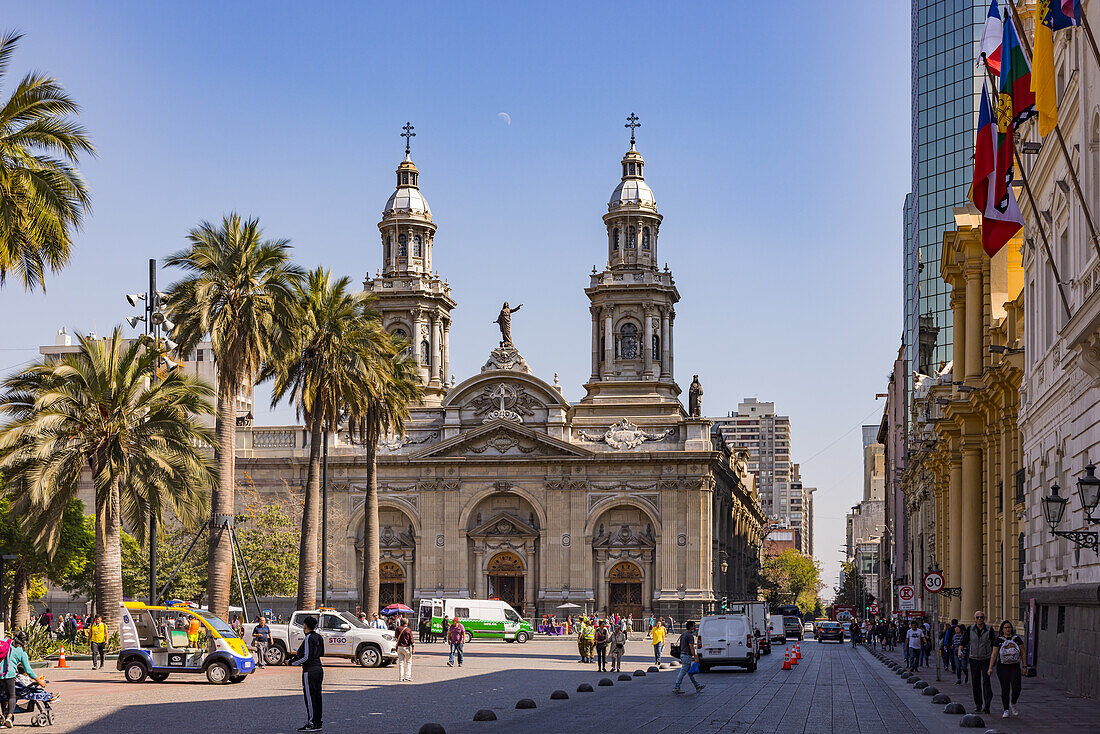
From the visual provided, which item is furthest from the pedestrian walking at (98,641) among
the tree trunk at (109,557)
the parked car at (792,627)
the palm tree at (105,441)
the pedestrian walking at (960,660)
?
the parked car at (792,627)

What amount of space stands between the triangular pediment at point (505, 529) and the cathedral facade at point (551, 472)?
92 millimetres

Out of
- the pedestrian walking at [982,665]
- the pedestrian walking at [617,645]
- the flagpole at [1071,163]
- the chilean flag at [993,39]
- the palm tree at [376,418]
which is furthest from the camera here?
the palm tree at [376,418]

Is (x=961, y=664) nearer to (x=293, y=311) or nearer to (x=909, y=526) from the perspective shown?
(x=293, y=311)

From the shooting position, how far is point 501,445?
87.3 meters

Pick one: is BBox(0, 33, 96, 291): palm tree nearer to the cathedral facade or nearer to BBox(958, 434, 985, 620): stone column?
BBox(958, 434, 985, 620): stone column

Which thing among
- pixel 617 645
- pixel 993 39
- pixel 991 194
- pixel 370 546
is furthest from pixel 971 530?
pixel 370 546

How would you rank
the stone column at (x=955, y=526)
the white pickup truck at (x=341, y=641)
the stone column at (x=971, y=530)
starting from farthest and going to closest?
the stone column at (x=955, y=526) → the stone column at (x=971, y=530) → the white pickup truck at (x=341, y=641)

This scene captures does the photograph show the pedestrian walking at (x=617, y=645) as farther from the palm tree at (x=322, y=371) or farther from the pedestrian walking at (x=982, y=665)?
the pedestrian walking at (x=982, y=665)

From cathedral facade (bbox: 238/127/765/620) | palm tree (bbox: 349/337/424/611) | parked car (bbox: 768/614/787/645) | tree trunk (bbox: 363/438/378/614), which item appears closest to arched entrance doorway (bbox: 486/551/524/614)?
cathedral facade (bbox: 238/127/765/620)

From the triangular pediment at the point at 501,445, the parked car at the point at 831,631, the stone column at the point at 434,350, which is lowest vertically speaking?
the parked car at the point at 831,631

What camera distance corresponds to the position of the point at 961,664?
34781 millimetres

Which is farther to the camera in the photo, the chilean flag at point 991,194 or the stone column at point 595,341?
the stone column at point 595,341

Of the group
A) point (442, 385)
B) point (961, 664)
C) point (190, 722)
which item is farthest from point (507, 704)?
point (442, 385)

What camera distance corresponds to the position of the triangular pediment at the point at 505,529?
8700 cm
